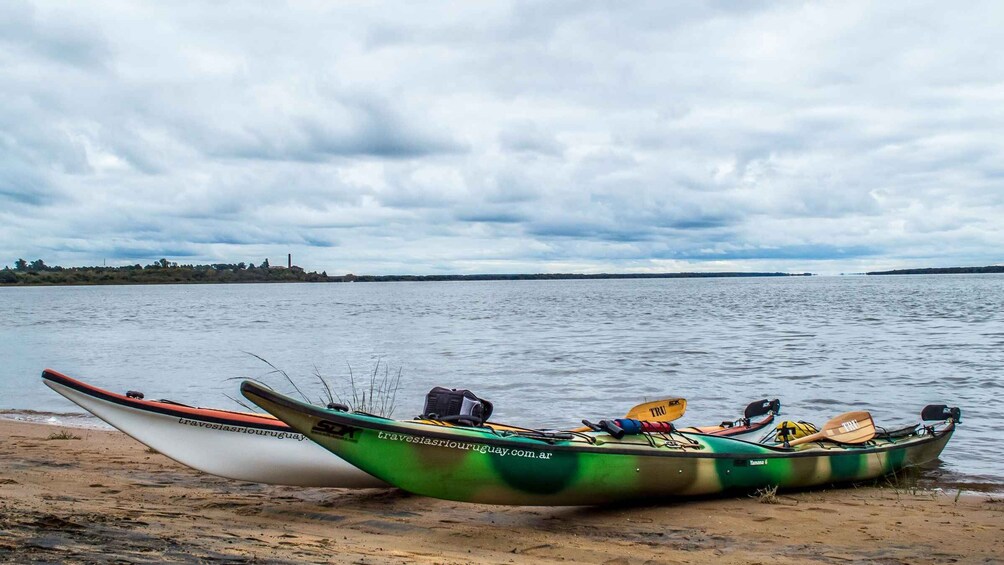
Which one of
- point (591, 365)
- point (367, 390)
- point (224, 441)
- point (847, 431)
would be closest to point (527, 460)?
point (224, 441)

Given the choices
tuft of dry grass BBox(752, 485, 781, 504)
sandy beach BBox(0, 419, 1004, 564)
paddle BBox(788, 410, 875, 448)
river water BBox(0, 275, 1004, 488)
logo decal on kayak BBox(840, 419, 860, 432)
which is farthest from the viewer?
river water BBox(0, 275, 1004, 488)

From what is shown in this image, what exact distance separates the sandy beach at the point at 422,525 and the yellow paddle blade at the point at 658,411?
48.2 inches

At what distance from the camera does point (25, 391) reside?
54.3 feet

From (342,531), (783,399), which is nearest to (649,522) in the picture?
(342,531)

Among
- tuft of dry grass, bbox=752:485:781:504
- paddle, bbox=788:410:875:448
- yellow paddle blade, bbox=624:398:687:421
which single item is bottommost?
tuft of dry grass, bbox=752:485:781:504

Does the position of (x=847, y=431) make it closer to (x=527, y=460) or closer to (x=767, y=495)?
(x=767, y=495)

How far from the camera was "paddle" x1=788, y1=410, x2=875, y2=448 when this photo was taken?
8.66 m

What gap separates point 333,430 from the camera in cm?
624

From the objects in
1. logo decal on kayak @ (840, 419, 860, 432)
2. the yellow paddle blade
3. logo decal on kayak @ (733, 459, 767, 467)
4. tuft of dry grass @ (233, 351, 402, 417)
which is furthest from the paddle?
tuft of dry grass @ (233, 351, 402, 417)

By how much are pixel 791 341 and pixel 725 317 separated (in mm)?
15241

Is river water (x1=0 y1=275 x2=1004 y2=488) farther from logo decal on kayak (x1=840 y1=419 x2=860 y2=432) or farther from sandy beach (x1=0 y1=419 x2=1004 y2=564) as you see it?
sandy beach (x1=0 y1=419 x2=1004 y2=564)

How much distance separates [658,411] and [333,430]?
3827 millimetres

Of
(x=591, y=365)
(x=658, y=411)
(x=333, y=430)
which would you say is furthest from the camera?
→ (x=591, y=365)

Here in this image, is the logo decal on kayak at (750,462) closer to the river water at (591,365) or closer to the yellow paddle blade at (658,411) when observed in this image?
the yellow paddle blade at (658,411)
